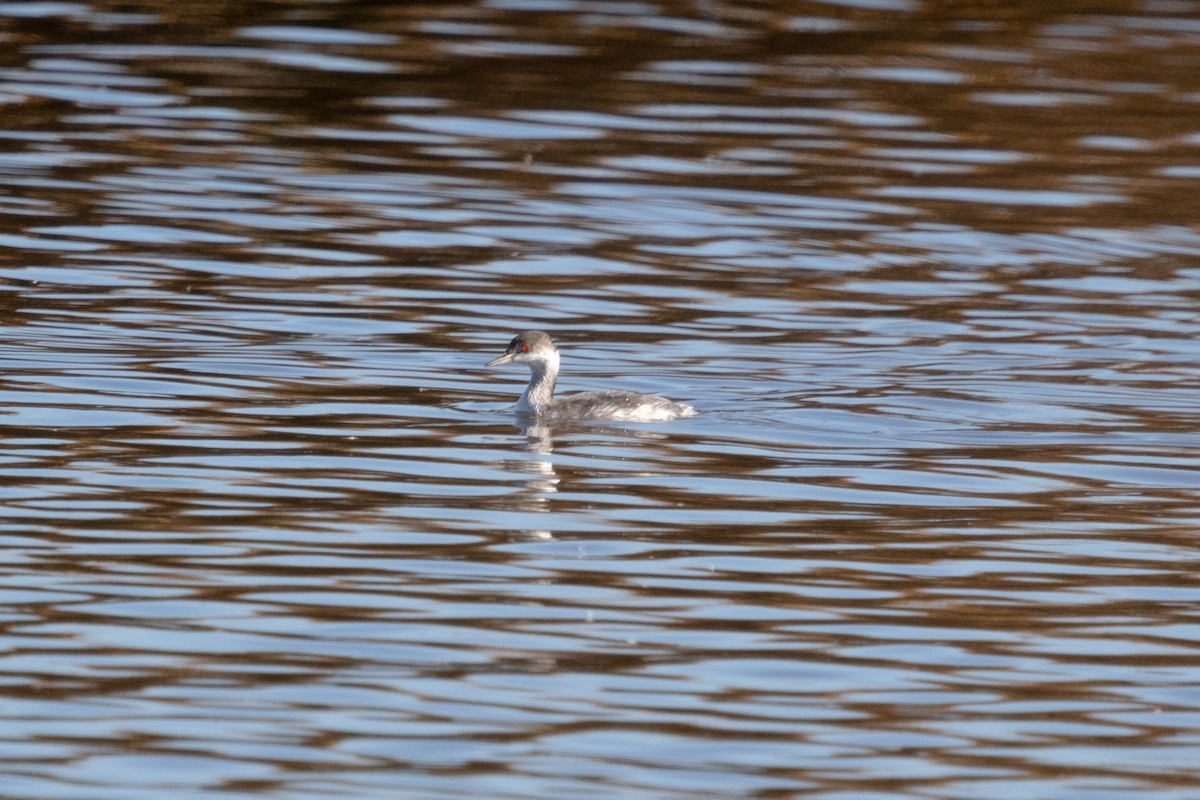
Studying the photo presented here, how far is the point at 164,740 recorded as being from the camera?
8117mm

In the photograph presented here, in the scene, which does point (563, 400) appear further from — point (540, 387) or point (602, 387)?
point (602, 387)

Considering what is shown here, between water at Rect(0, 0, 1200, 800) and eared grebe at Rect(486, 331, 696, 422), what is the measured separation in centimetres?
23

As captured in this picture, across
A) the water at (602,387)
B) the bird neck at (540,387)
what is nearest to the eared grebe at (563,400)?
the bird neck at (540,387)

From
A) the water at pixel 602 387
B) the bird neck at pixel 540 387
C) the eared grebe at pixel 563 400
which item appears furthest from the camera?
the bird neck at pixel 540 387

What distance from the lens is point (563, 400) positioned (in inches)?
587

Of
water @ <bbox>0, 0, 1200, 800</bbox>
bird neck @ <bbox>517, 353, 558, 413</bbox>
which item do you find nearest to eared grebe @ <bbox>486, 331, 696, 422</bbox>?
bird neck @ <bbox>517, 353, 558, 413</bbox>

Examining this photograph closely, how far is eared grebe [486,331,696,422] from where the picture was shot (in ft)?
47.0

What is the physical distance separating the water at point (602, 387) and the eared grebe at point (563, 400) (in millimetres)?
234

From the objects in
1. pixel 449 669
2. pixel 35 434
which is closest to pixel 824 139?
pixel 35 434

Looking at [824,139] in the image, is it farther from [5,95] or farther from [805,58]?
[5,95]

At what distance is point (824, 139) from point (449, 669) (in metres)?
16.5

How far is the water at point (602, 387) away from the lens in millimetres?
8469

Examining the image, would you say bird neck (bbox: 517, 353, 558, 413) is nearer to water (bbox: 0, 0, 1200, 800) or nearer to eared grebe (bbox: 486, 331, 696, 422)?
eared grebe (bbox: 486, 331, 696, 422)

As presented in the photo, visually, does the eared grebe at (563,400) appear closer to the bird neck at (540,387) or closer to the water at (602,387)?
the bird neck at (540,387)
